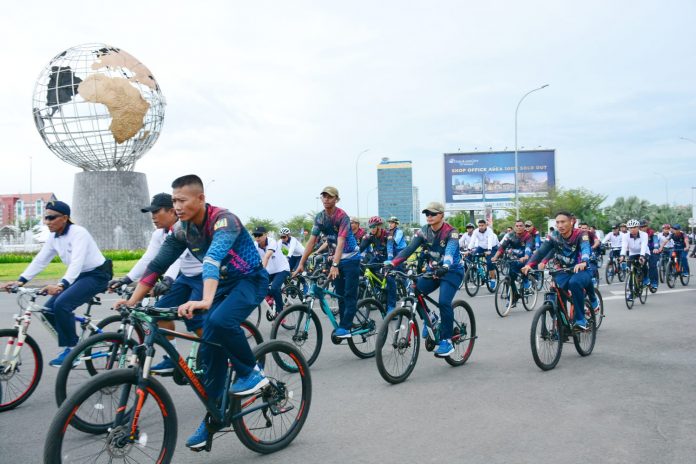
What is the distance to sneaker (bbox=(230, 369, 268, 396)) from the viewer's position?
3976mm

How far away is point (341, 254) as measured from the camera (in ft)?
25.0

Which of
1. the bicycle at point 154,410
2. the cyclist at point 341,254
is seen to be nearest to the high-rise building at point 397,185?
the cyclist at point 341,254

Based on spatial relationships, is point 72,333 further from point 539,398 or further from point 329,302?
point 539,398

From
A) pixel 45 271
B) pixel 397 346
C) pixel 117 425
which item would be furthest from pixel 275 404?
pixel 45 271

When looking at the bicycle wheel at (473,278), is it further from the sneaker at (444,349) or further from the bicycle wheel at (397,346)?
the bicycle wheel at (397,346)

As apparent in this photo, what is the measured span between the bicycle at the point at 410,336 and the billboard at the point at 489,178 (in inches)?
2257

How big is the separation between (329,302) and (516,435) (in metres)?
3.87

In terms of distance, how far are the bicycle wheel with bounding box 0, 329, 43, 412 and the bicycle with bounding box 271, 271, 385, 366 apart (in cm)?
234

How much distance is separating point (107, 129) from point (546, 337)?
27950 millimetres

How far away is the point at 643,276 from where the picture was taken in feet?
42.4

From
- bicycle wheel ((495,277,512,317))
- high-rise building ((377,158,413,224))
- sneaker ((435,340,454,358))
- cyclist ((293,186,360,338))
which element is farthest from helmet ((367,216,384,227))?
high-rise building ((377,158,413,224))

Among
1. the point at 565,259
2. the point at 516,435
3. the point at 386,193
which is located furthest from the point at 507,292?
the point at 386,193

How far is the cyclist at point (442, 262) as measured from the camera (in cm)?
671

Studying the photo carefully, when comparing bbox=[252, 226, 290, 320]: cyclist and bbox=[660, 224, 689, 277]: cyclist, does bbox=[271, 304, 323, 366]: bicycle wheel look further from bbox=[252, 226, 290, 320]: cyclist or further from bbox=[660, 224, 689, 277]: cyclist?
bbox=[660, 224, 689, 277]: cyclist
